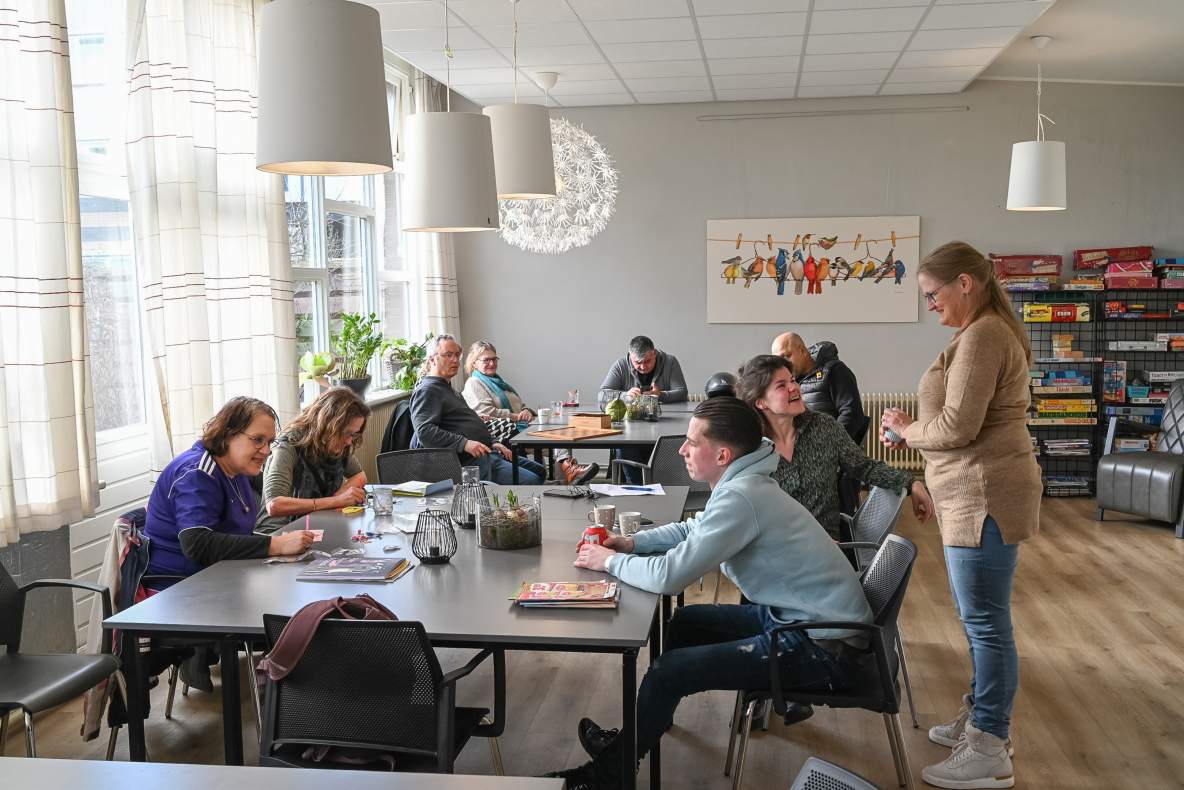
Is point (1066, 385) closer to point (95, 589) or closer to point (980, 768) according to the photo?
point (980, 768)

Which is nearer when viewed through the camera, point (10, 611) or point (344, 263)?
point (10, 611)

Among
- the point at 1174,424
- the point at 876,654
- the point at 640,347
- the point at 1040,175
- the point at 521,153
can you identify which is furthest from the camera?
the point at 640,347

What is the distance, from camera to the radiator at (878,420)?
792cm

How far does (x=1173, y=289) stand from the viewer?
24.1 ft

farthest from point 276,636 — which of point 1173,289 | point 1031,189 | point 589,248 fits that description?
point 1173,289

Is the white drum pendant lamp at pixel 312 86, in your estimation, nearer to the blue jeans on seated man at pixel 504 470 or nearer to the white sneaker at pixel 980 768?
the white sneaker at pixel 980 768

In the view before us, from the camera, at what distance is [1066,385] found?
24.3ft

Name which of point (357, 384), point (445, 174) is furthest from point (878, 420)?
point (445, 174)

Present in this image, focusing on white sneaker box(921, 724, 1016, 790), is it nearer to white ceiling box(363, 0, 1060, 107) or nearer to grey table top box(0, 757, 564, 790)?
grey table top box(0, 757, 564, 790)

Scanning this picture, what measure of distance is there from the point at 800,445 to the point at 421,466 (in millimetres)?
1635

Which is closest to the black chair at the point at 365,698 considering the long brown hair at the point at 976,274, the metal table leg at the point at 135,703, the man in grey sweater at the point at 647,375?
the metal table leg at the point at 135,703

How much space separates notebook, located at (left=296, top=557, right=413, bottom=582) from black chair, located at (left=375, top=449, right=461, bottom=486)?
1.42 meters

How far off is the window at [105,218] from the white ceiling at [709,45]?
1426 millimetres

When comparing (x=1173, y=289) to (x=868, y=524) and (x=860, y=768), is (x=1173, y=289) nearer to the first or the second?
(x=868, y=524)
